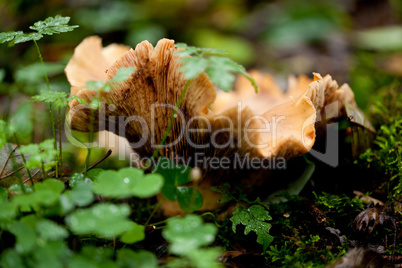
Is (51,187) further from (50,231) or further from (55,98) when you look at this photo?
(55,98)

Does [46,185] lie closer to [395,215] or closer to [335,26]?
[395,215]

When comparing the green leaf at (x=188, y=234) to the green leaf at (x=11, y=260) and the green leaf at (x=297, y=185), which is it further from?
the green leaf at (x=297, y=185)

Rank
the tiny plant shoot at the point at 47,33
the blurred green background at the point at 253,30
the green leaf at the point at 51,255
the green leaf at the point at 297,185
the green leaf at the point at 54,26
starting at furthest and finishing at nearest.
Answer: the blurred green background at the point at 253,30 → the green leaf at the point at 297,185 → the green leaf at the point at 54,26 → the tiny plant shoot at the point at 47,33 → the green leaf at the point at 51,255

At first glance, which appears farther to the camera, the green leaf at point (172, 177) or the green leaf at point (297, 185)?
the green leaf at point (297, 185)

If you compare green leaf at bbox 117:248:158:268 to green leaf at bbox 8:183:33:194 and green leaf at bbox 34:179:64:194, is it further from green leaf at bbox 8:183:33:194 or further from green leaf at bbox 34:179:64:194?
green leaf at bbox 8:183:33:194

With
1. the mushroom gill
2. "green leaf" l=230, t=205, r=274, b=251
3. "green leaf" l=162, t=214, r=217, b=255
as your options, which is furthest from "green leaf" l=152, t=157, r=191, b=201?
"green leaf" l=162, t=214, r=217, b=255

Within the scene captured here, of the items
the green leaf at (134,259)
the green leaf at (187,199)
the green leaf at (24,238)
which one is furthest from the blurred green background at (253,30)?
the green leaf at (134,259)
